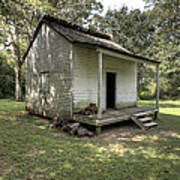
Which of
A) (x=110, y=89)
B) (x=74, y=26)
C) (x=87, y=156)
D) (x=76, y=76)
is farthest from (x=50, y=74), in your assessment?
(x=87, y=156)

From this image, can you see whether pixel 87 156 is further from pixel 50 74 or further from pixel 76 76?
→ pixel 50 74

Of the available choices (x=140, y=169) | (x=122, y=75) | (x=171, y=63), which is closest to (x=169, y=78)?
(x=171, y=63)

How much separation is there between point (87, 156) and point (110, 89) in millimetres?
5467

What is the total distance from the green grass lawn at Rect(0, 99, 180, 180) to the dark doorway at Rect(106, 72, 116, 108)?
10.4 feet

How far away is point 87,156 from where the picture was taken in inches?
157

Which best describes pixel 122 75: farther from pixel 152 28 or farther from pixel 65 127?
pixel 152 28

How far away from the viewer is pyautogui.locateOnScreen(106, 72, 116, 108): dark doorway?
8.84 metres

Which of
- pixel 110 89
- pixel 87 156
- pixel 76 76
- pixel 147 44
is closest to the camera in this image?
pixel 87 156

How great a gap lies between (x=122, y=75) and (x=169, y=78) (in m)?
15.5

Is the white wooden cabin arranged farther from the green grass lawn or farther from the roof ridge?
the green grass lawn

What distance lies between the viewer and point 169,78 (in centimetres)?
2166

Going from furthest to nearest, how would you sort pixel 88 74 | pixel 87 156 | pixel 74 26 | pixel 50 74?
pixel 74 26 < pixel 50 74 < pixel 88 74 < pixel 87 156

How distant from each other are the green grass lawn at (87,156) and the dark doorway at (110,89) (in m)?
3.16

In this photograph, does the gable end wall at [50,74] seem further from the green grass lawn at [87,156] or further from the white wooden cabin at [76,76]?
the green grass lawn at [87,156]
